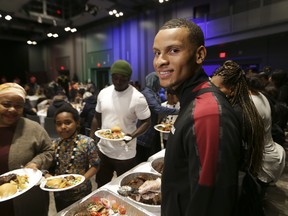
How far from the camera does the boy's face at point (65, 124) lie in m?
1.48

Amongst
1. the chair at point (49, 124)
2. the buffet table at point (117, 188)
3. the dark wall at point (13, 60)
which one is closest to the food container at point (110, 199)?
the buffet table at point (117, 188)

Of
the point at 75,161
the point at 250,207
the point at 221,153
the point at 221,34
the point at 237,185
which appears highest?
the point at 221,34

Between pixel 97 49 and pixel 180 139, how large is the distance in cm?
1164

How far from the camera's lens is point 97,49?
37.4 ft

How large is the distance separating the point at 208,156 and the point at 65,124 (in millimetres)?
1224

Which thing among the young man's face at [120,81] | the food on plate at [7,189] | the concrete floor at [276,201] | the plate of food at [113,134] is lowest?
the concrete floor at [276,201]

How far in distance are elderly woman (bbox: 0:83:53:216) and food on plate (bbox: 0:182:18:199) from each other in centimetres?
16

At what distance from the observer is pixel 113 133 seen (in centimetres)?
187

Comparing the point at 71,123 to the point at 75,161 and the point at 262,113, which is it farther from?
the point at 262,113

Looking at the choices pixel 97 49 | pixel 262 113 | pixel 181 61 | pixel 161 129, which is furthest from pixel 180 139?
pixel 97 49

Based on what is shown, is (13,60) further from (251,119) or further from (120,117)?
(251,119)

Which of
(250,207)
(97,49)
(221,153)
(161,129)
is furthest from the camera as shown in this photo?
(97,49)

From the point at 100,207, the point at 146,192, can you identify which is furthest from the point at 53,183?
the point at 146,192

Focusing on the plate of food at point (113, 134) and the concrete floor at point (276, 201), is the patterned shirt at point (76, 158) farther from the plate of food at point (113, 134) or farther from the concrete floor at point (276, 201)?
the concrete floor at point (276, 201)
